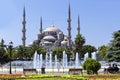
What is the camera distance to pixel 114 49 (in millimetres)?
37656

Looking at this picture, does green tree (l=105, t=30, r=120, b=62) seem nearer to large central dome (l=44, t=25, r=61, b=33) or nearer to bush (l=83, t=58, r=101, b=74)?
bush (l=83, t=58, r=101, b=74)

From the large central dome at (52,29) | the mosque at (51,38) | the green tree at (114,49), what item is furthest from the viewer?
the large central dome at (52,29)

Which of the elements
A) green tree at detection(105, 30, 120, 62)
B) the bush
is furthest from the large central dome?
the bush

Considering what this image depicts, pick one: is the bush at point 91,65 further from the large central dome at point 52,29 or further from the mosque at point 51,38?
the large central dome at point 52,29

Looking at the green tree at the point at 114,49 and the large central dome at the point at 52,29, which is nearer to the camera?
the green tree at the point at 114,49

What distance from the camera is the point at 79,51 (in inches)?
2437

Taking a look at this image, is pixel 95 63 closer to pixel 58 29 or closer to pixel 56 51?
pixel 56 51

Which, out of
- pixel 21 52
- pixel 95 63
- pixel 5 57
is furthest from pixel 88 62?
pixel 21 52

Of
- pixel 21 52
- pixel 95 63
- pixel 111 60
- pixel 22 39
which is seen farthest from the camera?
pixel 22 39

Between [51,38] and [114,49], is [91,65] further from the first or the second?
[51,38]

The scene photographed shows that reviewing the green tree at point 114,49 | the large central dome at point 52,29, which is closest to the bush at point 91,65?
the green tree at point 114,49

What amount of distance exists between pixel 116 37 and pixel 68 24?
50039 millimetres

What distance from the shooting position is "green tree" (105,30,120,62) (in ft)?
121

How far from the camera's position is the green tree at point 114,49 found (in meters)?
37.0
